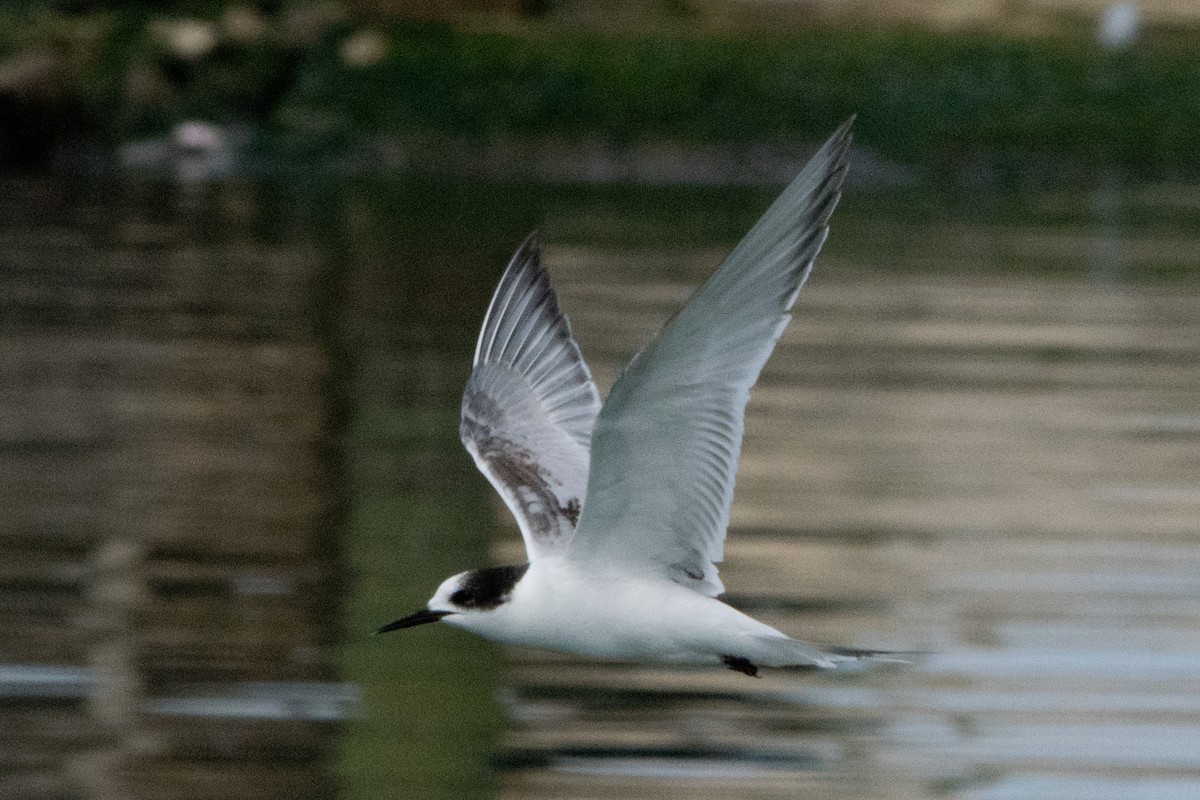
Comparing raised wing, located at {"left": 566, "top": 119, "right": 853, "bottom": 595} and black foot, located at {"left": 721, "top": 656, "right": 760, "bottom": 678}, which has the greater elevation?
raised wing, located at {"left": 566, "top": 119, "right": 853, "bottom": 595}

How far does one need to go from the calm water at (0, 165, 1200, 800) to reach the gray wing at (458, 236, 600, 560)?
29.6 inches

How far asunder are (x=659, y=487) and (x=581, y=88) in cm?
1863

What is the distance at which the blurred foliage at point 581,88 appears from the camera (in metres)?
23.7

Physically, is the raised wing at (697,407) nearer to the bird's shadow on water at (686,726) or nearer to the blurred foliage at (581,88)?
the bird's shadow on water at (686,726)

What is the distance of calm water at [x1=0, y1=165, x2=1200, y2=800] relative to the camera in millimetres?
6652

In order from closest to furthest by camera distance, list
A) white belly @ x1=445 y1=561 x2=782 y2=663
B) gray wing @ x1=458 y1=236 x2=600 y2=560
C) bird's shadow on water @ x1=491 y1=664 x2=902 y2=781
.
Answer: white belly @ x1=445 y1=561 x2=782 y2=663 → bird's shadow on water @ x1=491 y1=664 x2=902 y2=781 → gray wing @ x1=458 y1=236 x2=600 y2=560

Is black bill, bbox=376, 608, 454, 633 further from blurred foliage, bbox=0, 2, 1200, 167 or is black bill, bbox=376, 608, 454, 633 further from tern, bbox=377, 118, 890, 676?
blurred foliage, bbox=0, 2, 1200, 167

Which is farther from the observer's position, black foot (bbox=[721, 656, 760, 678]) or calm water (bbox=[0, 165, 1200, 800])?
calm water (bbox=[0, 165, 1200, 800])

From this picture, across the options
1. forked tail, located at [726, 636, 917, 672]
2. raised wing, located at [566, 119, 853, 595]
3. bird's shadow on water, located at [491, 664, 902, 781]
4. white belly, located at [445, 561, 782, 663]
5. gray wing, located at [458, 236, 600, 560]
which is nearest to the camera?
raised wing, located at [566, 119, 853, 595]

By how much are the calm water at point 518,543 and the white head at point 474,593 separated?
2.08 feet

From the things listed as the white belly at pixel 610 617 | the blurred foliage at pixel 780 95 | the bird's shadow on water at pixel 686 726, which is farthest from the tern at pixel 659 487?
the blurred foliage at pixel 780 95

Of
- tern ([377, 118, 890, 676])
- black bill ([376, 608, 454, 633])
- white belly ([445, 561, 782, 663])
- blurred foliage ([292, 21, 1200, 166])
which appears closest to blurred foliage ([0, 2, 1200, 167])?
blurred foliage ([292, 21, 1200, 166])

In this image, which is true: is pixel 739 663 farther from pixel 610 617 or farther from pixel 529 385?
pixel 529 385

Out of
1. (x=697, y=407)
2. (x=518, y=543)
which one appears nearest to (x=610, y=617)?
(x=697, y=407)
